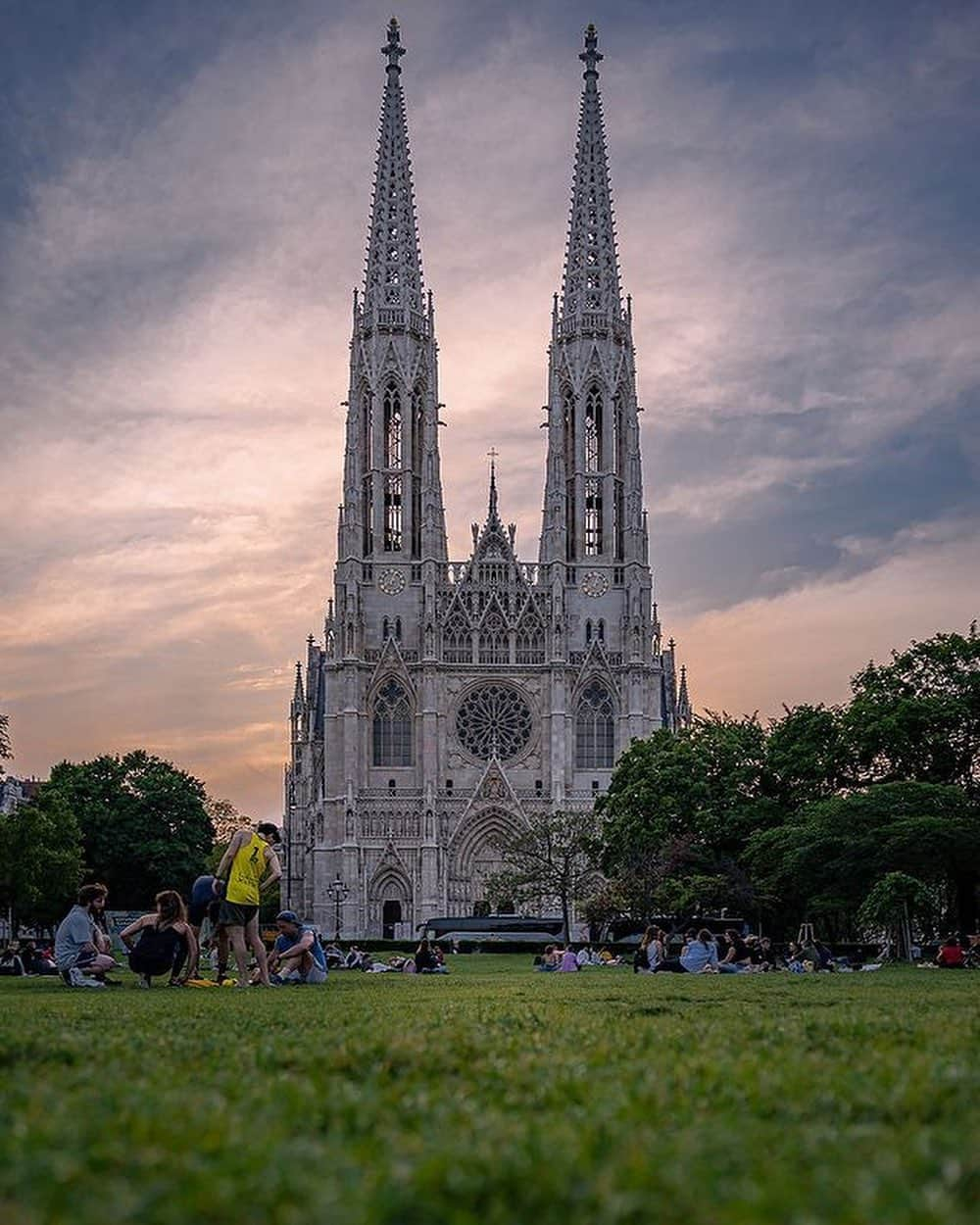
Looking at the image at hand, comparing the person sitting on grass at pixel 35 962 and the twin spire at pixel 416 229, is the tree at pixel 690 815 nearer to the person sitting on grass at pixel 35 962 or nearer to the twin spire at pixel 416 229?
the person sitting on grass at pixel 35 962

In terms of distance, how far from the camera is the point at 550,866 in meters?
71.6

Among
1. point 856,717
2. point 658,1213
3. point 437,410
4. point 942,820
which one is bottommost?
point 658,1213

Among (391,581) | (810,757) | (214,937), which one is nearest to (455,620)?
(391,581)

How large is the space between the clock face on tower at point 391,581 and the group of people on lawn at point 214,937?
6365 centimetres

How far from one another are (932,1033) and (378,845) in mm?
72273

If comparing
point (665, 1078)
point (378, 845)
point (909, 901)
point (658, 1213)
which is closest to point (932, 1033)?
point (665, 1078)

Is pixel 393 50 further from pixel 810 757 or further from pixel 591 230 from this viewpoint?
pixel 810 757

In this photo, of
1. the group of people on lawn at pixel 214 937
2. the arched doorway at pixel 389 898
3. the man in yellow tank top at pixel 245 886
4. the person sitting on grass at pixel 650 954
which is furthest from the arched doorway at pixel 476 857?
the man in yellow tank top at pixel 245 886

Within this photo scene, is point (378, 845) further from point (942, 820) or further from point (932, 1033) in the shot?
point (932, 1033)

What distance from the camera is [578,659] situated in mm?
83188

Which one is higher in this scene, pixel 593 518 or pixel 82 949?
pixel 593 518

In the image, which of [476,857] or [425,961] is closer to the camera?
[425,961]

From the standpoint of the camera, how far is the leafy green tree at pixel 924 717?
1674 inches

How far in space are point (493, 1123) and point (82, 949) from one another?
48.3ft
